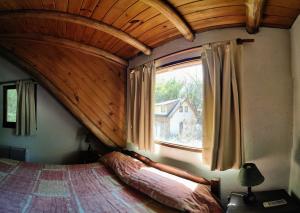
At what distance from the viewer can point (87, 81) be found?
10.8 feet

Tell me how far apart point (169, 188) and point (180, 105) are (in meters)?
1.06

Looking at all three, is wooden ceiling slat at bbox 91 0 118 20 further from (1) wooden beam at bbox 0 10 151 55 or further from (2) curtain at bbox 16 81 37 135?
(2) curtain at bbox 16 81 37 135

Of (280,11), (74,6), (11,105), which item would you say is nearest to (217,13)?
(280,11)

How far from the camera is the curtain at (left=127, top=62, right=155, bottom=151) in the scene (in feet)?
9.04

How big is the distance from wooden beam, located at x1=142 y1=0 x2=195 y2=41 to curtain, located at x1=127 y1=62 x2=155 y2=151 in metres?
0.77

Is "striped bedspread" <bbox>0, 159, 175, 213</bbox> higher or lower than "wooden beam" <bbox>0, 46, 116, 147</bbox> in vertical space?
lower

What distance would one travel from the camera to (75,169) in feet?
8.85

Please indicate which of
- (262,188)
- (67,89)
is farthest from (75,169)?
(262,188)

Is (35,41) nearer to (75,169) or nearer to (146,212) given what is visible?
(75,169)

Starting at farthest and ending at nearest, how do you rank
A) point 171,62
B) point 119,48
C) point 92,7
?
1. point 119,48
2. point 171,62
3. point 92,7

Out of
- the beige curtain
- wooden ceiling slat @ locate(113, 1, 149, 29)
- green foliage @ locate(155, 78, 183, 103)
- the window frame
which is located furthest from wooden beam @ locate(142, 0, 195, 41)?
the window frame

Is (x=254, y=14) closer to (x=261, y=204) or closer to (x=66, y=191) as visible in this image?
(x=261, y=204)

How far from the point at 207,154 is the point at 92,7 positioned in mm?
1761

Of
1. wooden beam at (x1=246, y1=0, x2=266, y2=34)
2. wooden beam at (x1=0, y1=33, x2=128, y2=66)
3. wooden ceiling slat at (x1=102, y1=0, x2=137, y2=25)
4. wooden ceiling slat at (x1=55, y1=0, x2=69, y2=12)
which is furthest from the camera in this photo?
wooden beam at (x1=0, y1=33, x2=128, y2=66)
